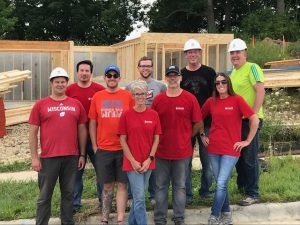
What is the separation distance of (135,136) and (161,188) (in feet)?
2.63

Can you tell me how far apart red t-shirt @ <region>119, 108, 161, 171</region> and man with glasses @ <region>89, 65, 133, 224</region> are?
0.24 meters

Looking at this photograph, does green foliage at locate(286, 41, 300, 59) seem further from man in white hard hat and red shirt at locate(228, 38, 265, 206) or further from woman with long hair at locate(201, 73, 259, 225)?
woman with long hair at locate(201, 73, 259, 225)

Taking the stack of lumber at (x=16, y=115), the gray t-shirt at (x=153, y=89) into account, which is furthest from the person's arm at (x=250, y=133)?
the stack of lumber at (x=16, y=115)

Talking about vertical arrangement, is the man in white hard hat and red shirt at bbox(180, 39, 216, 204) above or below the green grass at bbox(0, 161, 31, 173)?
above

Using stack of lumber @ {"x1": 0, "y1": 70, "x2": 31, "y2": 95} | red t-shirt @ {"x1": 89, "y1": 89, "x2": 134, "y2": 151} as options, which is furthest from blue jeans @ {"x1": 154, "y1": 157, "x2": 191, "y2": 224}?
stack of lumber @ {"x1": 0, "y1": 70, "x2": 31, "y2": 95}

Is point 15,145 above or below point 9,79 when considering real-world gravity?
below

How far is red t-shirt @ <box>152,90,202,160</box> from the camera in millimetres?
5566

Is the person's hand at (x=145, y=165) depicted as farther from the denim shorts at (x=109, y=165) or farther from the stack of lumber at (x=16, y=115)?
the stack of lumber at (x=16, y=115)

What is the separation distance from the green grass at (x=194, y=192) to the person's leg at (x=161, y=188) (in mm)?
588

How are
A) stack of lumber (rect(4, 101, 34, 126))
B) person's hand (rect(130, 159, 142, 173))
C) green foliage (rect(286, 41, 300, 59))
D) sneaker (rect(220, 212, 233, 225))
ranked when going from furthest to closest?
green foliage (rect(286, 41, 300, 59)) < stack of lumber (rect(4, 101, 34, 126)) < sneaker (rect(220, 212, 233, 225)) < person's hand (rect(130, 159, 142, 173))

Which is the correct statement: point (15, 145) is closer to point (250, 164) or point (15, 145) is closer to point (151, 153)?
point (250, 164)

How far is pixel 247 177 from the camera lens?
644cm

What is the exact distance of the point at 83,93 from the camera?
6.03 metres

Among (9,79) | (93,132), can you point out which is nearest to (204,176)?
(93,132)
